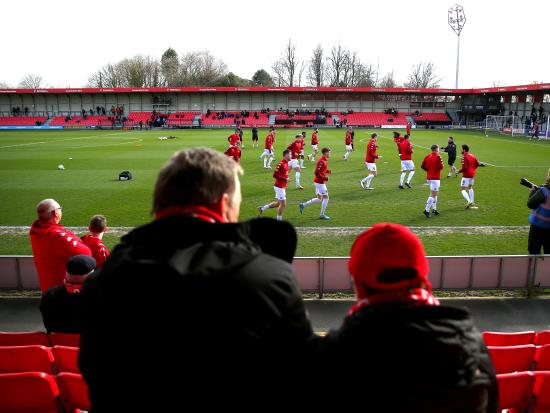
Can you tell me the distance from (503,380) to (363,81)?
3658 inches

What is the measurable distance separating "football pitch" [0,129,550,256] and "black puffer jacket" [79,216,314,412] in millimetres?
8941

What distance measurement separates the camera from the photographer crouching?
8406 millimetres

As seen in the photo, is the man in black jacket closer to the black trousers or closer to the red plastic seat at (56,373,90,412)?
the red plastic seat at (56,373,90,412)

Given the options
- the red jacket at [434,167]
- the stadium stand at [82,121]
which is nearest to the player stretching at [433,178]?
the red jacket at [434,167]

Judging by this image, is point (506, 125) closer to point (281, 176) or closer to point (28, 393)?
point (281, 176)

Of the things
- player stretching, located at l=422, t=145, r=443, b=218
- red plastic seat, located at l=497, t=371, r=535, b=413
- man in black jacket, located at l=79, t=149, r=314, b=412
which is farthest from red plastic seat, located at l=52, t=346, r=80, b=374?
player stretching, located at l=422, t=145, r=443, b=218

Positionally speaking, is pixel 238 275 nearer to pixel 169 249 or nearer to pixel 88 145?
pixel 169 249

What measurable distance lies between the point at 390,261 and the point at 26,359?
3658 mm

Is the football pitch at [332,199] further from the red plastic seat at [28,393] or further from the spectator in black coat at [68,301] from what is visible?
the red plastic seat at [28,393]

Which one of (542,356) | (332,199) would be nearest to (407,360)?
(542,356)

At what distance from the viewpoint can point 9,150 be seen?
1313 inches

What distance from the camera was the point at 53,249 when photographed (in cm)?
572

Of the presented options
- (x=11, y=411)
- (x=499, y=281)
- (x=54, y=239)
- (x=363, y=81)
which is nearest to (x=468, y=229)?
(x=499, y=281)

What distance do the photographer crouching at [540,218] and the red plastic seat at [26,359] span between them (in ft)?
27.7
